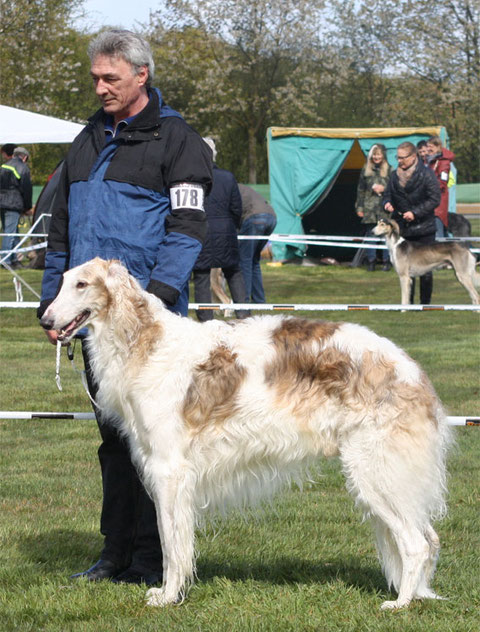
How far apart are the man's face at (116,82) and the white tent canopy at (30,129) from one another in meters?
9.19

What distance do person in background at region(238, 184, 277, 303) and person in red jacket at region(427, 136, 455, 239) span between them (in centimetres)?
388

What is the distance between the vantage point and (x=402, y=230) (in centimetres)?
1364

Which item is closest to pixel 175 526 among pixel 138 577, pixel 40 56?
pixel 138 577

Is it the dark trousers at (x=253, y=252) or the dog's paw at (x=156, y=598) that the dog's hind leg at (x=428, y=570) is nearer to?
the dog's paw at (x=156, y=598)

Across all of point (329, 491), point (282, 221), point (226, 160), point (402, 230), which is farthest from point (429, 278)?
point (226, 160)

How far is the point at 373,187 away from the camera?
678 inches

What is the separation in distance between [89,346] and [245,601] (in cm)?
121

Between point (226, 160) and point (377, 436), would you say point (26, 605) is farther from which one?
point (226, 160)

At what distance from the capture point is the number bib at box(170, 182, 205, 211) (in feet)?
12.9

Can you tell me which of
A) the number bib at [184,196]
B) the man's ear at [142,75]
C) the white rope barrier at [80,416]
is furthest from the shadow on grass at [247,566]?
the man's ear at [142,75]

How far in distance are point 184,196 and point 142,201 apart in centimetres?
18

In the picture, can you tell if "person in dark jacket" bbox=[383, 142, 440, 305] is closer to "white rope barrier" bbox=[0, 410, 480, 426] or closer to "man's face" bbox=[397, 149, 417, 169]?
"man's face" bbox=[397, 149, 417, 169]

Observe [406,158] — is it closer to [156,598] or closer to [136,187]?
[136,187]

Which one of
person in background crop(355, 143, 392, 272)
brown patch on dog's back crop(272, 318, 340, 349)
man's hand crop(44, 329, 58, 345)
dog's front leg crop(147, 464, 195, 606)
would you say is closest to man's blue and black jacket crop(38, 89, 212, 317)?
man's hand crop(44, 329, 58, 345)
